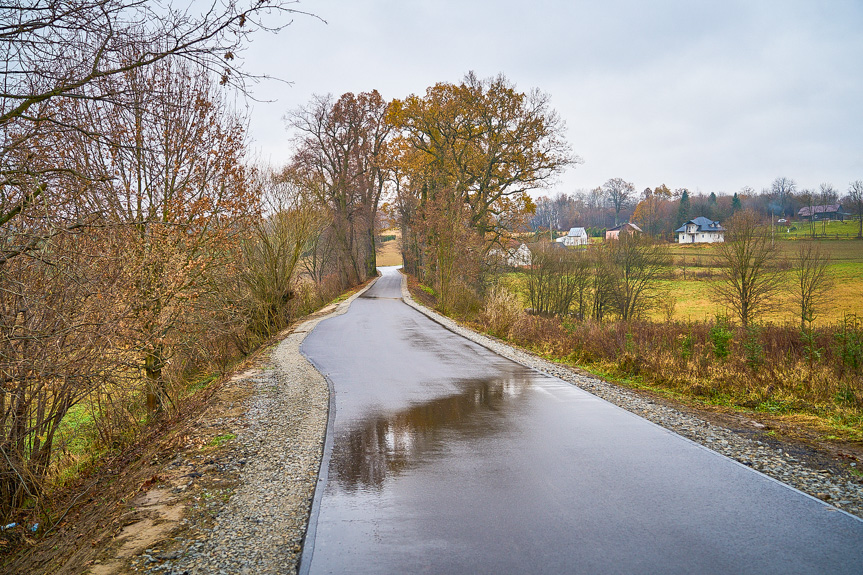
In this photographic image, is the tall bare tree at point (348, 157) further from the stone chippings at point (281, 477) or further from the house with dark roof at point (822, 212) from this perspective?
the house with dark roof at point (822, 212)

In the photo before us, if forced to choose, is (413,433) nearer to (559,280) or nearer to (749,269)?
(749,269)

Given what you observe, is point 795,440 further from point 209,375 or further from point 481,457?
point 209,375

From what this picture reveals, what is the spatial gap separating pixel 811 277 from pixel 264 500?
3026 centimetres

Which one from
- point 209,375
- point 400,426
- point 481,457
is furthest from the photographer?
point 209,375

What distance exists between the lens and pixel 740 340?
13383mm

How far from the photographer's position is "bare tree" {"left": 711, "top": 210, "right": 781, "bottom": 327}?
2700 cm

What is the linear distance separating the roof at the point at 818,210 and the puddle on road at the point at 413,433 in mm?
123912

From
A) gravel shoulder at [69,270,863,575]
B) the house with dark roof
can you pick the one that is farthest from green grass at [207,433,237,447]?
the house with dark roof

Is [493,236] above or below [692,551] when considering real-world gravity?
above

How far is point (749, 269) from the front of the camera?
1077 inches

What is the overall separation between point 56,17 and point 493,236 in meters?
29.9

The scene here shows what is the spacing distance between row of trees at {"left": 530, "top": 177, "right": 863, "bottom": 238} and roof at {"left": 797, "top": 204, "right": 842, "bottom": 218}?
947 millimetres

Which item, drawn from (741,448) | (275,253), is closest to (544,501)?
(741,448)

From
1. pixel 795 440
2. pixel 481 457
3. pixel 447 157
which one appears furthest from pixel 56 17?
pixel 447 157
